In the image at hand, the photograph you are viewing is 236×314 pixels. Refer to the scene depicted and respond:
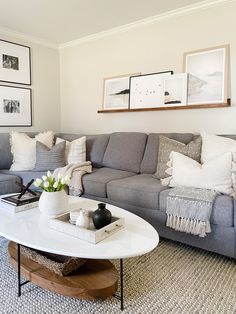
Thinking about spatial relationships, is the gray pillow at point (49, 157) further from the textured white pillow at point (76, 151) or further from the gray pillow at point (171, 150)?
the gray pillow at point (171, 150)

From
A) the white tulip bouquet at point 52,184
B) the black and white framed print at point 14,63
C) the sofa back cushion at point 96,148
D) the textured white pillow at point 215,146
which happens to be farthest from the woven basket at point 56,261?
the black and white framed print at point 14,63

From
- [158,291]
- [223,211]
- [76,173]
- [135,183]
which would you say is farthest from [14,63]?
[158,291]

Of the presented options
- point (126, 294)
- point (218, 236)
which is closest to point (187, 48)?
point (218, 236)

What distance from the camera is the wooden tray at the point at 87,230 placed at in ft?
4.47

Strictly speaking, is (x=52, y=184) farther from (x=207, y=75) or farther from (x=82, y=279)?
(x=207, y=75)

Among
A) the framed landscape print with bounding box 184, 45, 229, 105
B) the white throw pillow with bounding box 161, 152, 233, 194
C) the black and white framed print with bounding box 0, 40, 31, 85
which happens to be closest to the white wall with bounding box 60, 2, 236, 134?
the framed landscape print with bounding box 184, 45, 229, 105

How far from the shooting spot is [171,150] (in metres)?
2.50

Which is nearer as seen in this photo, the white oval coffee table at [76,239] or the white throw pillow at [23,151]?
the white oval coffee table at [76,239]

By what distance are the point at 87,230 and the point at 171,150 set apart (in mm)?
1377

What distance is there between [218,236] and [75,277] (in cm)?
109

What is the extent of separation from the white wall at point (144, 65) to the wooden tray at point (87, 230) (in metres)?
1.80

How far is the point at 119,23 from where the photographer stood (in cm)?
332

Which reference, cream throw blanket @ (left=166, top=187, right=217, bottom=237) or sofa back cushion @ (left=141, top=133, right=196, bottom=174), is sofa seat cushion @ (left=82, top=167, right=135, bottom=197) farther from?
cream throw blanket @ (left=166, top=187, right=217, bottom=237)

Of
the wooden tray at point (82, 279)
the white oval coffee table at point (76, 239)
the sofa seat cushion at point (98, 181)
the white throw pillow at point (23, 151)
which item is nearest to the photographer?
the white oval coffee table at point (76, 239)
